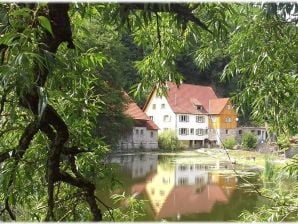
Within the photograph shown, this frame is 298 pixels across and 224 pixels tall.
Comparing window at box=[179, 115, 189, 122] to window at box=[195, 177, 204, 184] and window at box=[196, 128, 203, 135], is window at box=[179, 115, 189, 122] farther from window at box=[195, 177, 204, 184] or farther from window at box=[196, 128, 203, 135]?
window at box=[195, 177, 204, 184]

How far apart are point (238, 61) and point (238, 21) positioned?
140 mm

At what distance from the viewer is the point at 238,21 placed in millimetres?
1271

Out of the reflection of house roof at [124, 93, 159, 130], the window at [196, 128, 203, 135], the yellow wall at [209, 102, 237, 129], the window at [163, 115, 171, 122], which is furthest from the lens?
the window at [163, 115, 171, 122]

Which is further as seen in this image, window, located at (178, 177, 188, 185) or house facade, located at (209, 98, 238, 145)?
window, located at (178, 177, 188, 185)

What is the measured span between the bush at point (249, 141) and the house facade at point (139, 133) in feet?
9.26

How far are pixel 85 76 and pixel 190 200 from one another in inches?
256

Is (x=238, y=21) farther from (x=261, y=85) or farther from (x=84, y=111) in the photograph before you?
(x=84, y=111)

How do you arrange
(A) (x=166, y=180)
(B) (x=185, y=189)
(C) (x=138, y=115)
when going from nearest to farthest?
(B) (x=185, y=189)
(A) (x=166, y=180)
(C) (x=138, y=115)

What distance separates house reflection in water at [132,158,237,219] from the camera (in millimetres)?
6473

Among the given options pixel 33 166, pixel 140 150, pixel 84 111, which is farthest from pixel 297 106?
pixel 140 150

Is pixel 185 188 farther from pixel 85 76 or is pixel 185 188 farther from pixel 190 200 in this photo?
pixel 85 76

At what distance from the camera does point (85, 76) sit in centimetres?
101

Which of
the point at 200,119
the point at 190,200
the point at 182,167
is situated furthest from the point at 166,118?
the point at 190,200

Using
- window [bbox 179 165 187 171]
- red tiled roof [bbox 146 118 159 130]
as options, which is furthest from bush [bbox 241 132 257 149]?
red tiled roof [bbox 146 118 159 130]
